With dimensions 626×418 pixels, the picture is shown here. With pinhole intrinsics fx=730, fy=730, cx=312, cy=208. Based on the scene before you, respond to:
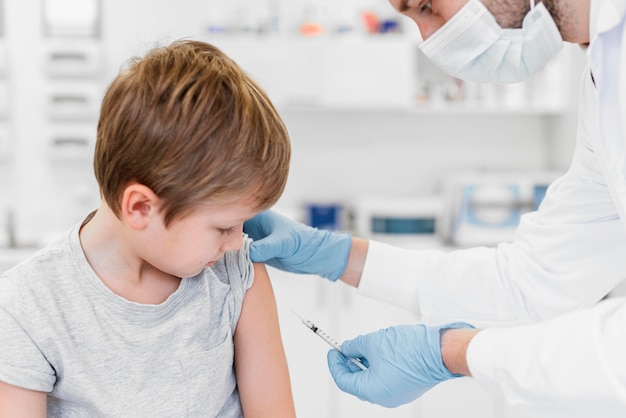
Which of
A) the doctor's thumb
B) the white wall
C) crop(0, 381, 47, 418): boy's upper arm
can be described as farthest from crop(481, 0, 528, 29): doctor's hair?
the white wall

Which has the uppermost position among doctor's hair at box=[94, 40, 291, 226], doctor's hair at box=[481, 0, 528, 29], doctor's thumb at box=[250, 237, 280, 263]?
doctor's hair at box=[481, 0, 528, 29]

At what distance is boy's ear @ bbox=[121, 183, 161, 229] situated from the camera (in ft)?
3.38

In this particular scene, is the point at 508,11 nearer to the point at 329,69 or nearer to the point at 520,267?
the point at 520,267

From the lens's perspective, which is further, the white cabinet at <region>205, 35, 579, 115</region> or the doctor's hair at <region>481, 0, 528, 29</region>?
the white cabinet at <region>205, 35, 579, 115</region>

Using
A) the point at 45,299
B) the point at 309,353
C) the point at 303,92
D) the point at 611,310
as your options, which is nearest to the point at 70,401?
the point at 45,299

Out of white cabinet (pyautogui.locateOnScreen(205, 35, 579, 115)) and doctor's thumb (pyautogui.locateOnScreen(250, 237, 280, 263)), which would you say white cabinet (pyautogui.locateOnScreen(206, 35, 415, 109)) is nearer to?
white cabinet (pyautogui.locateOnScreen(205, 35, 579, 115))

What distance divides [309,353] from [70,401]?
1.83 m

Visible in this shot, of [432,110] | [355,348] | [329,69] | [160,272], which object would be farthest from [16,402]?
[432,110]

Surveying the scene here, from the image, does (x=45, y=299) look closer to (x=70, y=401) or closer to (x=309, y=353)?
(x=70, y=401)

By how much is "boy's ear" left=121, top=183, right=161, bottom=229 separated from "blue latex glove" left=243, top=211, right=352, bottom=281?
1.43ft

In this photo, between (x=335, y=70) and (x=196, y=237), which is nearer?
(x=196, y=237)

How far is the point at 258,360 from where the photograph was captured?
49.8 inches

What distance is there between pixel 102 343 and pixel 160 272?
16cm

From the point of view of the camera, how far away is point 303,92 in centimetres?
315
